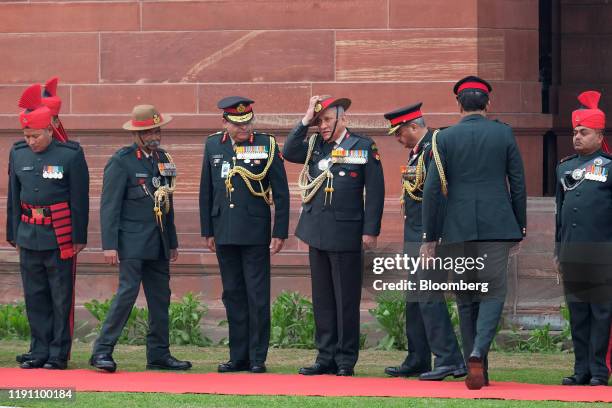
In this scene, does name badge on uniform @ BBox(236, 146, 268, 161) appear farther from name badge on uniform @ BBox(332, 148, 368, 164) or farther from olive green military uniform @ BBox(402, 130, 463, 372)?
olive green military uniform @ BBox(402, 130, 463, 372)

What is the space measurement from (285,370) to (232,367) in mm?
390

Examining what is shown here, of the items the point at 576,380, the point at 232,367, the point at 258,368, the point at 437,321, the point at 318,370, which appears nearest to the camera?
the point at 576,380

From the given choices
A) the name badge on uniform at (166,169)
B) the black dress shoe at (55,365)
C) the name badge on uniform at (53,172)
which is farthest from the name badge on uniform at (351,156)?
the black dress shoe at (55,365)

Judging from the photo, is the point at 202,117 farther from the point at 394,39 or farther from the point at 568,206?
the point at 568,206

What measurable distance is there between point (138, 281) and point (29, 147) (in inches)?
52.3

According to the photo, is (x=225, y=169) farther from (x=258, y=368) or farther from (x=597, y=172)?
(x=597, y=172)

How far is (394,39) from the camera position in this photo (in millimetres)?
14320

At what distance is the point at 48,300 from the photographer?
1238cm

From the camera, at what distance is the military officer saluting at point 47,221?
39.9 feet

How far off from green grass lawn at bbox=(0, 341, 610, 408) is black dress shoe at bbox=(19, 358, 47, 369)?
265 mm

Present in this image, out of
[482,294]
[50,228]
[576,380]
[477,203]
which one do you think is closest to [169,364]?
[50,228]

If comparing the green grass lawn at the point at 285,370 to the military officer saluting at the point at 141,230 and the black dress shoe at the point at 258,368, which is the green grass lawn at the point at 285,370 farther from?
the military officer saluting at the point at 141,230

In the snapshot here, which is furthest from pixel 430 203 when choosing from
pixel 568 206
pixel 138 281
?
pixel 138 281

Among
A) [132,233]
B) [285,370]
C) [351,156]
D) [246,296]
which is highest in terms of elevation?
[351,156]
